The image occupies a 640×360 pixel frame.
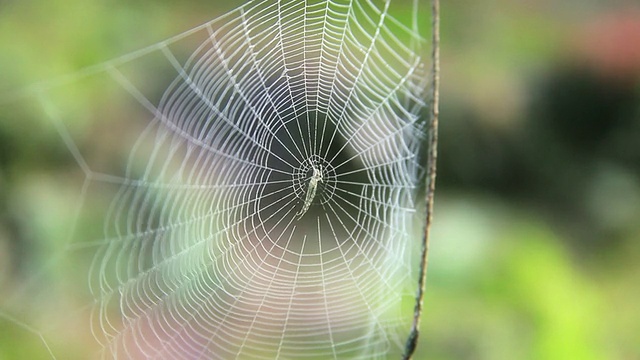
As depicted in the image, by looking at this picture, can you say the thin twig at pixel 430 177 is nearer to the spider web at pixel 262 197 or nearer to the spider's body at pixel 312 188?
the spider web at pixel 262 197

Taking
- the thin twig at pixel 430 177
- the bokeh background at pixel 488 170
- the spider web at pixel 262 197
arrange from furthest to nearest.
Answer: the bokeh background at pixel 488 170
the spider web at pixel 262 197
the thin twig at pixel 430 177

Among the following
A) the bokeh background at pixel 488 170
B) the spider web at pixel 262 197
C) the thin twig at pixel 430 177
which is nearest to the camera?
the thin twig at pixel 430 177

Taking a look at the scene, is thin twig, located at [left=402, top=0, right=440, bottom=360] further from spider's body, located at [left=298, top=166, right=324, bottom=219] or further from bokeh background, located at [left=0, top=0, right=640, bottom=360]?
bokeh background, located at [left=0, top=0, right=640, bottom=360]

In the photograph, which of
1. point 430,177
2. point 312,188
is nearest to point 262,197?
point 312,188

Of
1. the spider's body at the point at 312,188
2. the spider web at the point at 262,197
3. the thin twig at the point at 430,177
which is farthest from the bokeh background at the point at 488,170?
the thin twig at the point at 430,177

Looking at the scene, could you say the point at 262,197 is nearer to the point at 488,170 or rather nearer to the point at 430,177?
the point at 488,170

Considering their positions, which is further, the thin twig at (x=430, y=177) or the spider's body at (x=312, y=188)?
the spider's body at (x=312, y=188)
